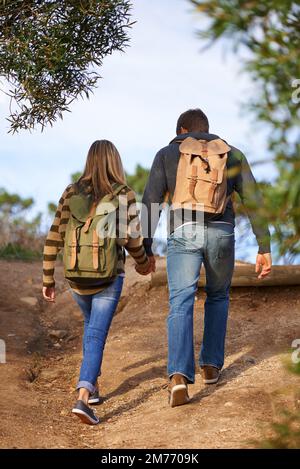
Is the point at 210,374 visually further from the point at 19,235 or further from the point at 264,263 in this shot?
the point at 19,235

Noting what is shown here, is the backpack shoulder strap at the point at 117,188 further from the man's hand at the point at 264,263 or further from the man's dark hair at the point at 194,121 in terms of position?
the man's hand at the point at 264,263

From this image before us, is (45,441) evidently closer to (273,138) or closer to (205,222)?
(205,222)

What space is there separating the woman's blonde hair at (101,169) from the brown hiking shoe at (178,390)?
1.63m

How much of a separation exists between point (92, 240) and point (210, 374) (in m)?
1.75

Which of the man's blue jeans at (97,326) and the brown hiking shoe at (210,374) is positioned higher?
the man's blue jeans at (97,326)

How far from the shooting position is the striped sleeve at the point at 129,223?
7168 mm

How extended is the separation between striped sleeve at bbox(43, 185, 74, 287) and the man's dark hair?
114 centimetres

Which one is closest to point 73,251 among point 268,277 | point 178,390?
point 178,390

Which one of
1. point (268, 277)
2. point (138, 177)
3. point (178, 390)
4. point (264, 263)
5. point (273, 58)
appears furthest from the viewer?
point (138, 177)

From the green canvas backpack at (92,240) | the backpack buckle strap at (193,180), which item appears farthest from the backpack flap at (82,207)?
the backpack buckle strap at (193,180)

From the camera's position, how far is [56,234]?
7.50 m

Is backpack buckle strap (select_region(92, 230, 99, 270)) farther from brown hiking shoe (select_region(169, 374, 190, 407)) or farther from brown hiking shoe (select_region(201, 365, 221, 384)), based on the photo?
brown hiking shoe (select_region(201, 365, 221, 384))
